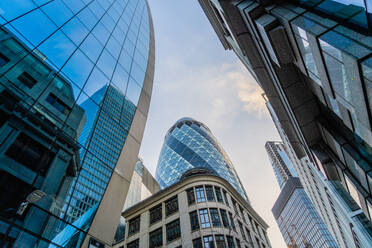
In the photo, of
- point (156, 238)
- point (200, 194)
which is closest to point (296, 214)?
point (200, 194)

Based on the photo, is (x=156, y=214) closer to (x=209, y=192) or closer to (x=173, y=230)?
(x=173, y=230)

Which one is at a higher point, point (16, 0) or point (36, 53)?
point (16, 0)

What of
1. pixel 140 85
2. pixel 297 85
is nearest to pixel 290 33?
pixel 297 85

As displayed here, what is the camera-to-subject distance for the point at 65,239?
6.72 m

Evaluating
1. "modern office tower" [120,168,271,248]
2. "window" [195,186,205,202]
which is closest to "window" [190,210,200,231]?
"modern office tower" [120,168,271,248]

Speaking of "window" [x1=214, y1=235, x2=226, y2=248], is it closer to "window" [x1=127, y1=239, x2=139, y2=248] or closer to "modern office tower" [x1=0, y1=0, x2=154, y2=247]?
"window" [x1=127, y1=239, x2=139, y2=248]

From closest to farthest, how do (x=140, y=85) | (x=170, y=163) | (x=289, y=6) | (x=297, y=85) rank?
(x=289, y=6) < (x=297, y=85) < (x=140, y=85) < (x=170, y=163)

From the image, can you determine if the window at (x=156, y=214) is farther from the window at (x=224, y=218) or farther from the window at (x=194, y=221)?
the window at (x=224, y=218)

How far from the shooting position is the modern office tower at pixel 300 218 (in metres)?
106

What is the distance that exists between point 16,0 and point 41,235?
809 centimetres

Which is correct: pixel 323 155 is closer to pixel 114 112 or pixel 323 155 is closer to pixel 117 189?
pixel 117 189

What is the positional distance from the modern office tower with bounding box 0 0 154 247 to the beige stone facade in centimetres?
2203

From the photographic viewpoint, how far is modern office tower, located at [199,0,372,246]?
12.7ft

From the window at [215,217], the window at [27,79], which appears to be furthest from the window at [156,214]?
the window at [27,79]
